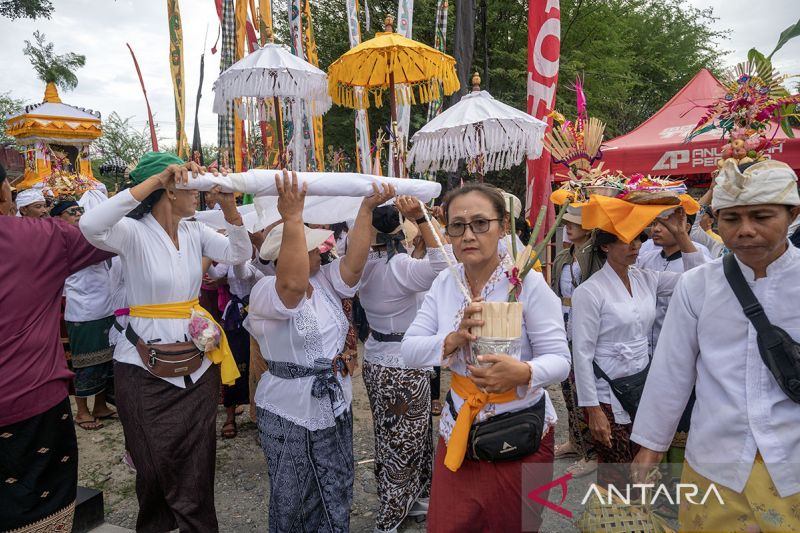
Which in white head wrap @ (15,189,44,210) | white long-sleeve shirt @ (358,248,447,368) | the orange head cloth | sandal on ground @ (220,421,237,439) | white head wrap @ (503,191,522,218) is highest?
white head wrap @ (15,189,44,210)

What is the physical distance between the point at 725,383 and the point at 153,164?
A: 274cm

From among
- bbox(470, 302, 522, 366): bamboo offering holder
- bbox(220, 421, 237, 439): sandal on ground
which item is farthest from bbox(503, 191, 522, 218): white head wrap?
bbox(220, 421, 237, 439): sandal on ground

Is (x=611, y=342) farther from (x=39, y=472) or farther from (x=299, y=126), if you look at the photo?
(x=299, y=126)

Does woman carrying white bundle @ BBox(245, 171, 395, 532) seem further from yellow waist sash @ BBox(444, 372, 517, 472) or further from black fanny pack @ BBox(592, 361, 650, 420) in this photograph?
black fanny pack @ BBox(592, 361, 650, 420)

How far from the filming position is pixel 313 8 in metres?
15.0

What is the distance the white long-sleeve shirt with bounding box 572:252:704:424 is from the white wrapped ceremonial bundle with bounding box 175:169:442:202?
3.91ft

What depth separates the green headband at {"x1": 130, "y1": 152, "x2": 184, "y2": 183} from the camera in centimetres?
265

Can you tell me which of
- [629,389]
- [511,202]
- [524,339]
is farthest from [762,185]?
[629,389]

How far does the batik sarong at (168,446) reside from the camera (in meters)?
2.70

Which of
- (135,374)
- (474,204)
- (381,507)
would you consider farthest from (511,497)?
(135,374)

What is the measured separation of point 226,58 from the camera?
26.7ft

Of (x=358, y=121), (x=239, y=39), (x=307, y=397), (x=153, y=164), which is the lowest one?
(x=307, y=397)

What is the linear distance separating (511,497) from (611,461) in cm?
126

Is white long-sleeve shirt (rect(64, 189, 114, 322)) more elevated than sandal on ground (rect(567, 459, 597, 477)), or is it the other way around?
white long-sleeve shirt (rect(64, 189, 114, 322))
